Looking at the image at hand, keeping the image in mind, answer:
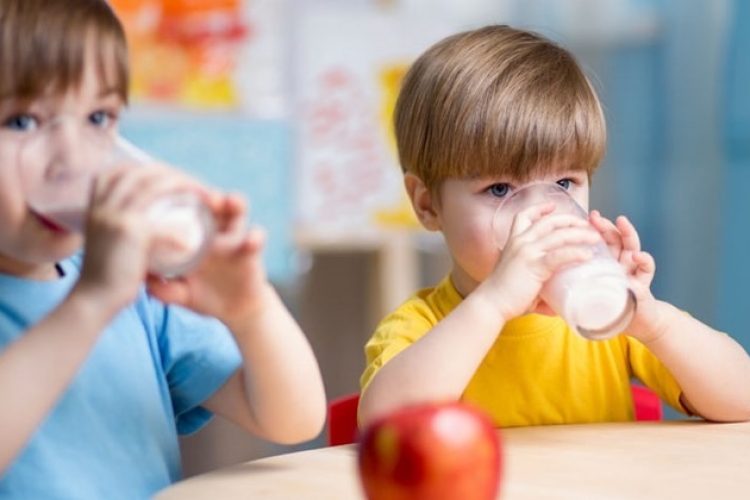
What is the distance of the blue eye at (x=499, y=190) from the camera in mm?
1148

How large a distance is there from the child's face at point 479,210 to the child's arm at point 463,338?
0.12 metres

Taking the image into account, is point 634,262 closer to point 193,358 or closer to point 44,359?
point 193,358

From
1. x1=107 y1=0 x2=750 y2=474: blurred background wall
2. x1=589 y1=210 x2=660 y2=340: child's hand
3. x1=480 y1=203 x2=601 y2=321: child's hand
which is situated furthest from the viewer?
x1=107 y1=0 x2=750 y2=474: blurred background wall

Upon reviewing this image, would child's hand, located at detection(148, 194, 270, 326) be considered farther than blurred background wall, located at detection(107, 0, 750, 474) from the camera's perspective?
No

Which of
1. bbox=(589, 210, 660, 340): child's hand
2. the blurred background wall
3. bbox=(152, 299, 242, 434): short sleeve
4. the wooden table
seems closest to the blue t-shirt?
bbox=(152, 299, 242, 434): short sleeve

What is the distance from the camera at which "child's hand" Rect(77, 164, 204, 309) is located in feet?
2.29

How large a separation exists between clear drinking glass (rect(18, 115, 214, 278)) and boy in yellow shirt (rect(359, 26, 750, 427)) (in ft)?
1.06

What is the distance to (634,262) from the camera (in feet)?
3.54

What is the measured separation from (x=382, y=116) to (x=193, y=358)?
1465 millimetres

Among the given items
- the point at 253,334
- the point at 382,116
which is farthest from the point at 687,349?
the point at 382,116

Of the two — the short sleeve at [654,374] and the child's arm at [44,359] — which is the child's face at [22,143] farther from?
the short sleeve at [654,374]

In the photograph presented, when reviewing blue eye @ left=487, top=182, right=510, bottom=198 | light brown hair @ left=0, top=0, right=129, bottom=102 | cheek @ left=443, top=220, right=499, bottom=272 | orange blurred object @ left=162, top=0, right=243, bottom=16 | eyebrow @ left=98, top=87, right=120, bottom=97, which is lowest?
cheek @ left=443, top=220, right=499, bottom=272

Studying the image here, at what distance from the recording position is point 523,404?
3.87 feet

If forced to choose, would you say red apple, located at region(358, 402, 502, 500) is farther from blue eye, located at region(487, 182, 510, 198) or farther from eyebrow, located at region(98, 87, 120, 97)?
blue eye, located at region(487, 182, 510, 198)
